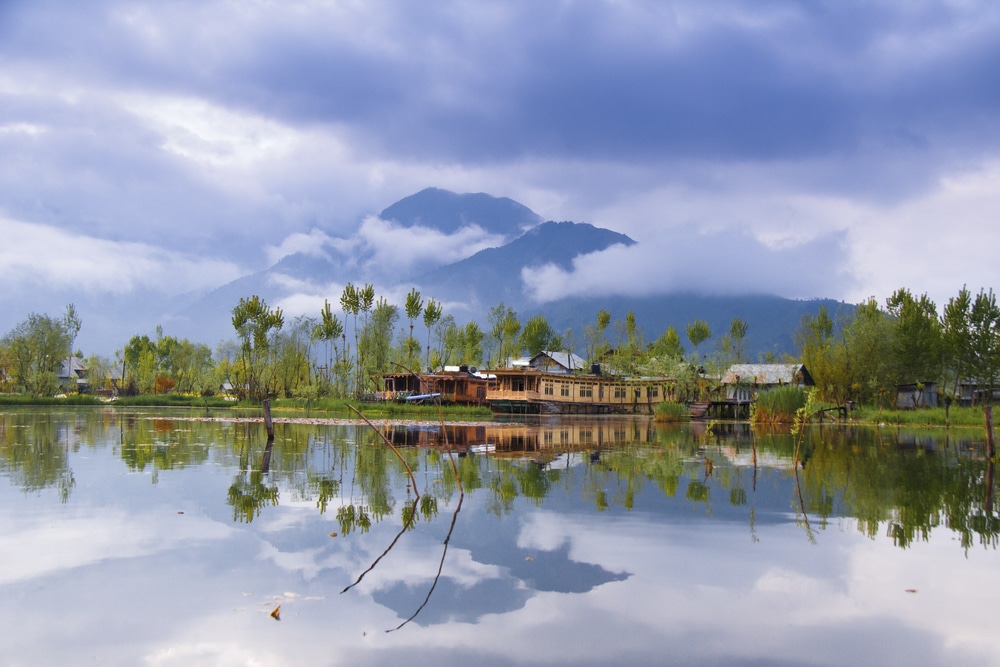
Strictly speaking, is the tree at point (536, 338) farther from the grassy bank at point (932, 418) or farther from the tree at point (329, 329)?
the grassy bank at point (932, 418)

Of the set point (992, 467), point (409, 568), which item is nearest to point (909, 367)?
point (992, 467)

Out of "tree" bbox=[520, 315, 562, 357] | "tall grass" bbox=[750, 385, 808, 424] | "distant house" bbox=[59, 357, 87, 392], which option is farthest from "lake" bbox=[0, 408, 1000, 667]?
"distant house" bbox=[59, 357, 87, 392]

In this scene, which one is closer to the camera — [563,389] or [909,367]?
[909,367]

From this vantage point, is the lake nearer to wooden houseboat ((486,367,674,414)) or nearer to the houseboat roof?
wooden houseboat ((486,367,674,414))

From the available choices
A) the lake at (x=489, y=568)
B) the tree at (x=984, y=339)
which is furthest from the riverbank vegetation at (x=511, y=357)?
the lake at (x=489, y=568)

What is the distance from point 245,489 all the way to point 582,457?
447 inches

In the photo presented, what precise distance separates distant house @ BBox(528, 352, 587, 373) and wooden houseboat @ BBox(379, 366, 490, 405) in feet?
36.7

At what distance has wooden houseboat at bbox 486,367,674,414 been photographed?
7125cm

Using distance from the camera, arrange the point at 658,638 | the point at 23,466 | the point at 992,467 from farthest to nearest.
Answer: the point at 992,467 → the point at 23,466 → the point at 658,638

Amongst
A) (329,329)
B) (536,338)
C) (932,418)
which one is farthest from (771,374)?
(329,329)

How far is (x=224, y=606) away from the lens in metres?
6.82

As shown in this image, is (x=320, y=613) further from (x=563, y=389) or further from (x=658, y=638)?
(x=563, y=389)

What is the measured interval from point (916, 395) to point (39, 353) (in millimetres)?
82141

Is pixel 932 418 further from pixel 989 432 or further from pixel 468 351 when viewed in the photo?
pixel 468 351
